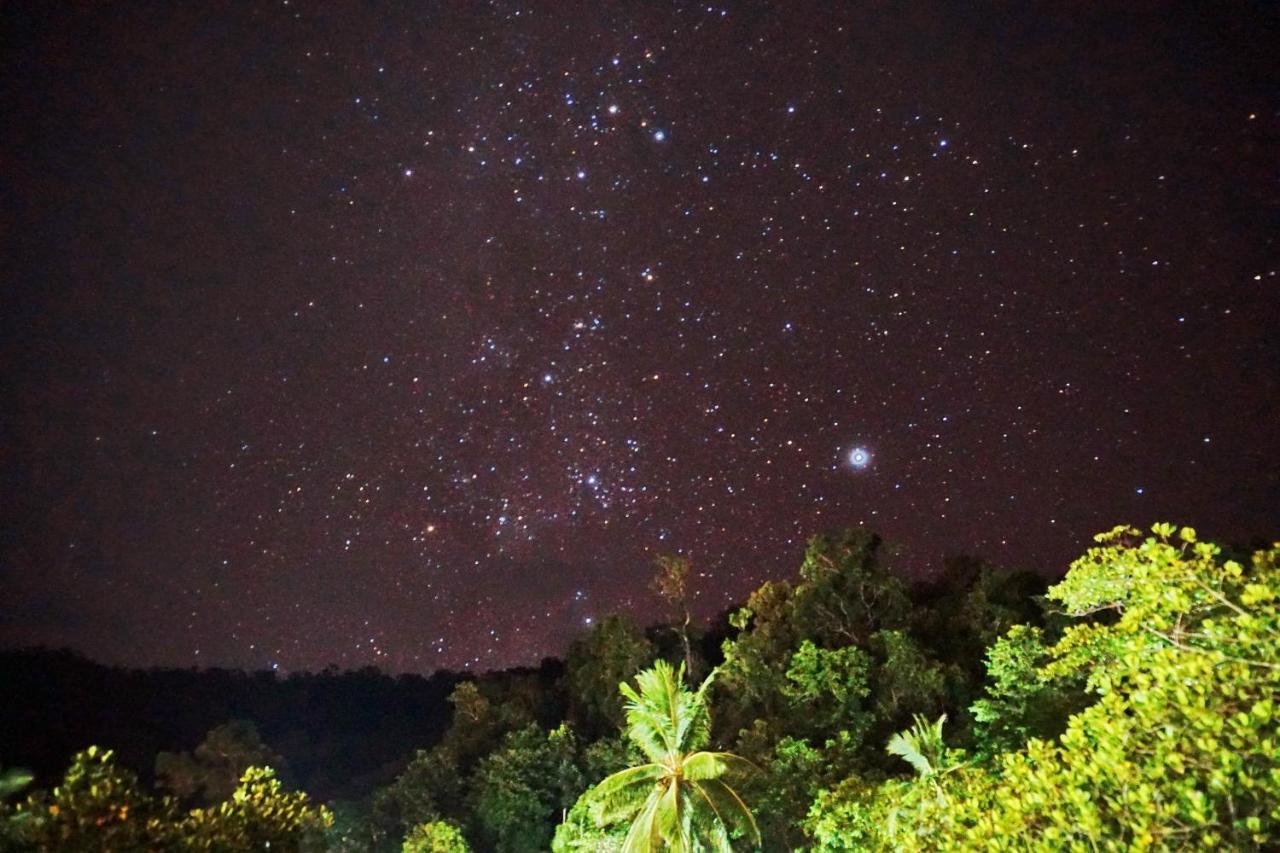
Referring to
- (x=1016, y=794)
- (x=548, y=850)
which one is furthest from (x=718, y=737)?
(x=1016, y=794)

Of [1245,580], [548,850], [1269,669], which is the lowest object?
[548,850]

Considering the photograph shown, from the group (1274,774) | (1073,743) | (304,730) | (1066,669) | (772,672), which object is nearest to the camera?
(1274,774)

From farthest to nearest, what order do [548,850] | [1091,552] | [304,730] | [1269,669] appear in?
1. [304,730]
2. [548,850]
3. [1091,552]
4. [1269,669]

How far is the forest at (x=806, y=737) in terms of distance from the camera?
4.73 metres

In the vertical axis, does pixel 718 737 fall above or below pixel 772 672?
below

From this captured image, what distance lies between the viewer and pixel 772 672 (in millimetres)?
23578

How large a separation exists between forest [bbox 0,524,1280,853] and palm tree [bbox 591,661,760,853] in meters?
0.05

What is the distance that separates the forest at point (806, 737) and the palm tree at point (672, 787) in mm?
51

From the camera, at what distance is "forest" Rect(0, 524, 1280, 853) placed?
4727 millimetres

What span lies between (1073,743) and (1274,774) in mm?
1296

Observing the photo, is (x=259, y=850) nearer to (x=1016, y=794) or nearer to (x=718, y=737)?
(x=1016, y=794)

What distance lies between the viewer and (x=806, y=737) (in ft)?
69.3

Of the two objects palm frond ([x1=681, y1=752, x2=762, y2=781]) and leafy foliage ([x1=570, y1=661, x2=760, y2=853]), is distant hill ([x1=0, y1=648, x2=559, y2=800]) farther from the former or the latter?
palm frond ([x1=681, y1=752, x2=762, y2=781])

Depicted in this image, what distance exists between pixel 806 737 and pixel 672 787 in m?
7.18
